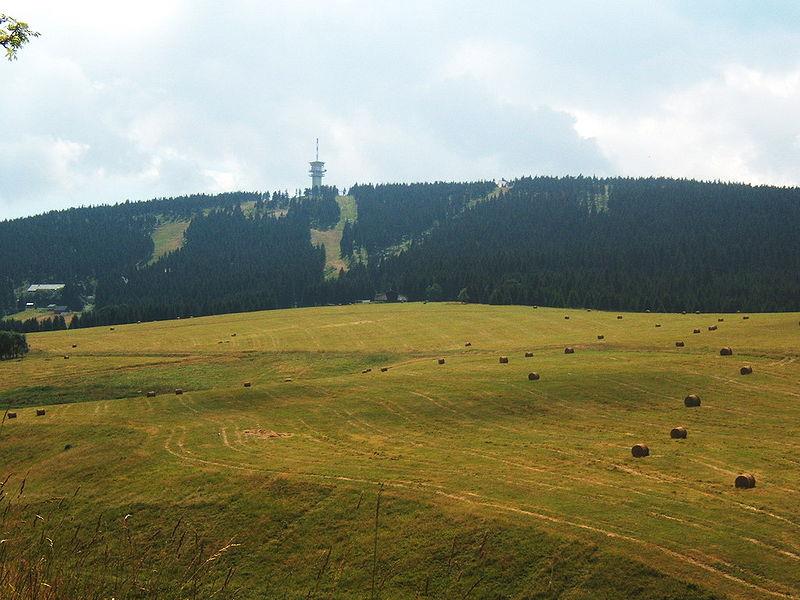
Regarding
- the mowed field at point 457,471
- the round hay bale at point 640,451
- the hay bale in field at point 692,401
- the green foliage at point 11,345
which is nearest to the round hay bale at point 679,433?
the mowed field at point 457,471

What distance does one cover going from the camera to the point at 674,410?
4344cm

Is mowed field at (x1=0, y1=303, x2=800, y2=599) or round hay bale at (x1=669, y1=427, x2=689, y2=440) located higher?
round hay bale at (x1=669, y1=427, x2=689, y2=440)

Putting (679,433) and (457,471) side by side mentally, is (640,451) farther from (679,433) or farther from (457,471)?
(457,471)

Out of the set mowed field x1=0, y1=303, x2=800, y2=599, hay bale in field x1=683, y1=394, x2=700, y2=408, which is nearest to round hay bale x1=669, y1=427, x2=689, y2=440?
mowed field x1=0, y1=303, x2=800, y2=599

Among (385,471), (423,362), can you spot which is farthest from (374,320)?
(385,471)

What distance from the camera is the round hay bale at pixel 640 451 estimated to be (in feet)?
107

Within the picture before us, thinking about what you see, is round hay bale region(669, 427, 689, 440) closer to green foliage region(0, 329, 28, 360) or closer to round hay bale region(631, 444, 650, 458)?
round hay bale region(631, 444, 650, 458)

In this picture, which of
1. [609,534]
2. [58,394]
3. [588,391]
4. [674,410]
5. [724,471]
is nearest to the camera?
[609,534]

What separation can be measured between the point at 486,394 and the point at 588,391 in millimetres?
7185

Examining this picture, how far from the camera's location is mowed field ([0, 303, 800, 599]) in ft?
74.5

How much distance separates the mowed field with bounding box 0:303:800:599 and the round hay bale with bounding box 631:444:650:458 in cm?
37

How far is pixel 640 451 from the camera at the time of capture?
32594 mm

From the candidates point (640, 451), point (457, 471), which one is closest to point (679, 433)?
point (640, 451)

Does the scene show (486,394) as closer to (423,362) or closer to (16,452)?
(423,362)
